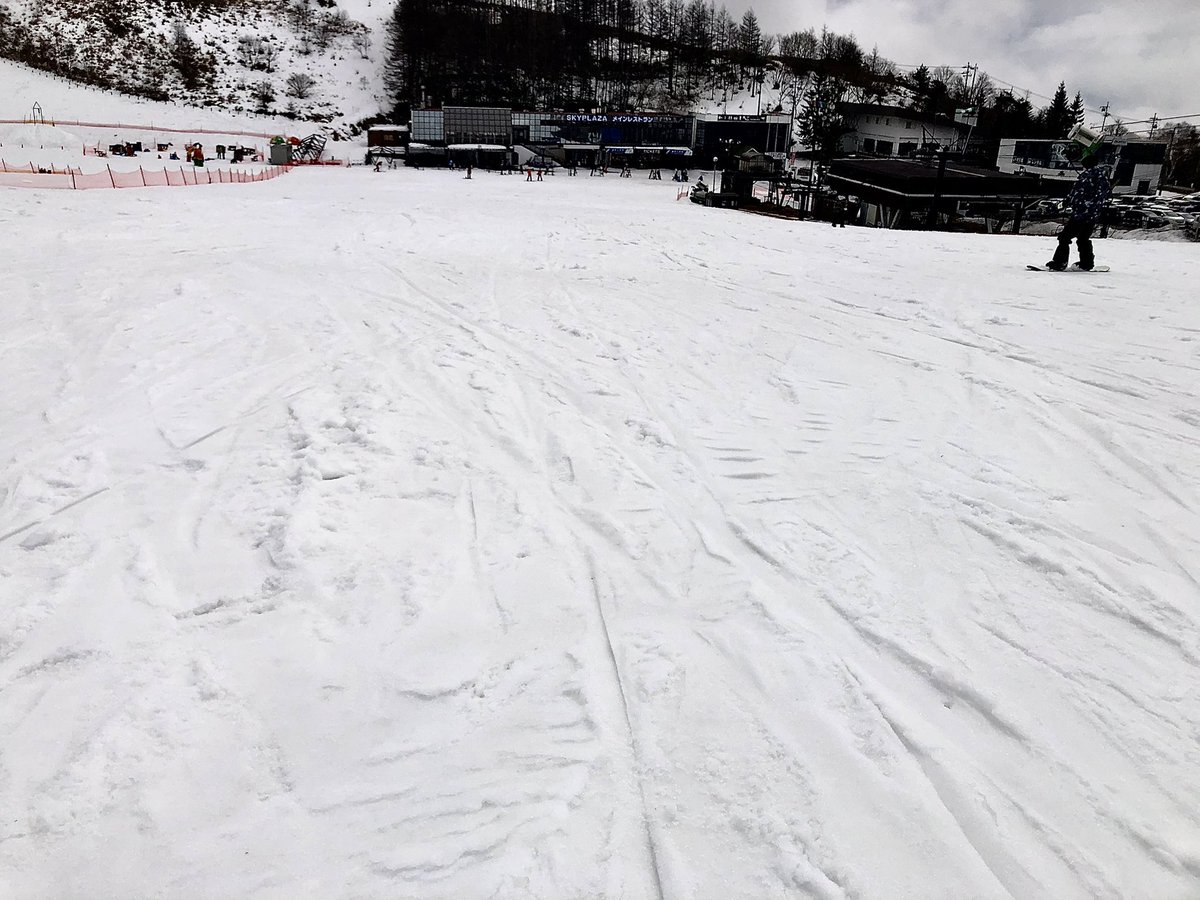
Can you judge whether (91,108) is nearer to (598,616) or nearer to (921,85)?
(598,616)

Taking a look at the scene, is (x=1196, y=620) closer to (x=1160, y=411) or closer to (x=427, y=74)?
(x=1160, y=411)

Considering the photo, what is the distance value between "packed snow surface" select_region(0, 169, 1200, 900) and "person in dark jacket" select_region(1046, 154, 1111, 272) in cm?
426

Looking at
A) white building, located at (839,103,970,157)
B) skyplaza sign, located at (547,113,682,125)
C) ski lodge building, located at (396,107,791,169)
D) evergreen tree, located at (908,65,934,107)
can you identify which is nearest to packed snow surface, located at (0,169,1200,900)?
ski lodge building, located at (396,107,791,169)

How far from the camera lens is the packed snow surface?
7.02 ft

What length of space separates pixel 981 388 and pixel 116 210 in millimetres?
19275

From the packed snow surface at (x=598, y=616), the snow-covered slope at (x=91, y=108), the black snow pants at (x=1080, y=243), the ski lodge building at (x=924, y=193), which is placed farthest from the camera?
the snow-covered slope at (x=91, y=108)

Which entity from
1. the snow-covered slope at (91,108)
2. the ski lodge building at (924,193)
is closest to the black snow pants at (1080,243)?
the ski lodge building at (924,193)

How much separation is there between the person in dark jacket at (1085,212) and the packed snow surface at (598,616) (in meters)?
4.26

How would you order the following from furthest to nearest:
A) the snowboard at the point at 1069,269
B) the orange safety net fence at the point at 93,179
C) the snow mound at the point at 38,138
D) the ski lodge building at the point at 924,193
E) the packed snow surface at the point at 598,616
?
the snow mound at the point at 38,138
the ski lodge building at the point at 924,193
the orange safety net fence at the point at 93,179
the snowboard at the point at 1069,269
the packed snow surface at the point at 598,616

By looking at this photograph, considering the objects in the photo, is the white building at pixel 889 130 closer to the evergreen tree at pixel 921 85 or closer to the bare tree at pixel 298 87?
the evergreen tree at pixel 921 85

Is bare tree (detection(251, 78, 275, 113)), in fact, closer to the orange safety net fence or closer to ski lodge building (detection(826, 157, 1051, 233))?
the orange safety net fence

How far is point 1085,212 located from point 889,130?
78.5m

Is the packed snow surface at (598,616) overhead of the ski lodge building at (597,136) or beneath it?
beneath

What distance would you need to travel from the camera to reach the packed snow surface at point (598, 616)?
214 cm
